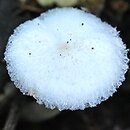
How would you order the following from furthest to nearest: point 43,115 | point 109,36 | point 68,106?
point 43,115
point 109,36
point 68,106

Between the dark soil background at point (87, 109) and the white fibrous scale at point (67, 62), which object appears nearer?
the white fibrous scale at point (67, 62)

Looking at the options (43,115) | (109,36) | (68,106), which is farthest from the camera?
(43,115)

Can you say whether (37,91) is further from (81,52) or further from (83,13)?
(83,13)

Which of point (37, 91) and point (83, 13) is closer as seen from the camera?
point (37, 91)

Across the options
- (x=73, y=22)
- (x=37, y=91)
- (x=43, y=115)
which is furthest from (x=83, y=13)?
(x=43, y=115)

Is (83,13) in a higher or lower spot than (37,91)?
higher

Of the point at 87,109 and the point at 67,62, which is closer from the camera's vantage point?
the point at 67,62

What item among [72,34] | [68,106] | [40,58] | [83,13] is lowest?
[68,106]

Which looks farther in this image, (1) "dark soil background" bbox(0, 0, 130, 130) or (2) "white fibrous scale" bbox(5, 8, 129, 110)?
(1) "dark soil background" bbox(0, 0, 130, 130)
